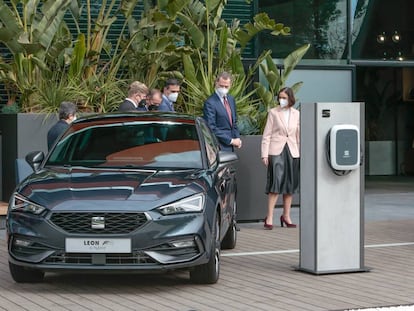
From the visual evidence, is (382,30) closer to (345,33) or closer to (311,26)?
(345,33)

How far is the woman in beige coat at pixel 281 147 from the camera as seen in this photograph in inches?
526

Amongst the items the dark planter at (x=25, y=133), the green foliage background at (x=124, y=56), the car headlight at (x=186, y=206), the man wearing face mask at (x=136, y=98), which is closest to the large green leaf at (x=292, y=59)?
the green foliage background at (x=124, y=56)

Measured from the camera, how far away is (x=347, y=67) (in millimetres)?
19281

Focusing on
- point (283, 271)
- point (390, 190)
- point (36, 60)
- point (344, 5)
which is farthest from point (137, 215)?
point (390, 190)

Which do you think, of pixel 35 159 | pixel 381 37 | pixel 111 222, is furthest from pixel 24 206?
pixel 381 37

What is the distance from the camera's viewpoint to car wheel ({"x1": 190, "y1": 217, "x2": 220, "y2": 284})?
906cm

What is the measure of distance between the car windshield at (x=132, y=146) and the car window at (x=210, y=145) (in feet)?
0.42

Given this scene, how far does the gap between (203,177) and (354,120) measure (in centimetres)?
165

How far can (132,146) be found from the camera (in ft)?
32.7

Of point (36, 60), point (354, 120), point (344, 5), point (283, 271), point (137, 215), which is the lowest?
point (283, 271)

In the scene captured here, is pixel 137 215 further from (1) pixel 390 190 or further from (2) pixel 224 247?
(1) pixel 390 190

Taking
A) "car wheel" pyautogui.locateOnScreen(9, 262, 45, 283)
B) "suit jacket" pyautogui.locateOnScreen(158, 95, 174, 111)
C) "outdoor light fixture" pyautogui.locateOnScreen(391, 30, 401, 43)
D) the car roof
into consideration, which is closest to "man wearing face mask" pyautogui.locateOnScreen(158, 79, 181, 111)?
"suit jacket" pyautogui.locateOnScreen(158, 95, 174, 111)

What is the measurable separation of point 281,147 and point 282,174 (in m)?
0.36

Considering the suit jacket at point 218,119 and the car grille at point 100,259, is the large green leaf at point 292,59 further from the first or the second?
the car grille at point 100,259
